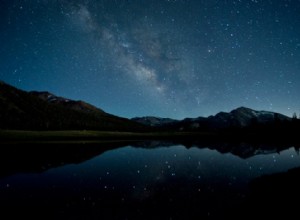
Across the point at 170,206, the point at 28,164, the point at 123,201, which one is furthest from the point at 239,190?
the point at 28,164

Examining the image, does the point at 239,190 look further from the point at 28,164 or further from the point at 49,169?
the point at 28,164

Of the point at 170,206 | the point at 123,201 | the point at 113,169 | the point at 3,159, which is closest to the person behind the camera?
the point at 170,206

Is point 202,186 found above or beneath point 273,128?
beneath

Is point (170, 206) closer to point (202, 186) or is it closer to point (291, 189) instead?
point (202, 186)

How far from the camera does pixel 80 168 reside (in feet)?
104

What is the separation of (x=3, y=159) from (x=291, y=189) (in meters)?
35.3

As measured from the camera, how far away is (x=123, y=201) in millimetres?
17891

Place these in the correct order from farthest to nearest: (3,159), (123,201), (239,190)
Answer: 1. (3,159)
2. (239,190)
3. (123,201)

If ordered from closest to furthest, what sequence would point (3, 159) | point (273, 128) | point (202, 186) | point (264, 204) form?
point (264, 204) < point (202, 186) < point (3, 159) < point (273, 128)

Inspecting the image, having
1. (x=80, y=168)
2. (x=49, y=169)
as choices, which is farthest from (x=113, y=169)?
(x=49, y=169)

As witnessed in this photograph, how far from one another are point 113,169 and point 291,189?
69.0 ft

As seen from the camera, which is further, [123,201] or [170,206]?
[123,201]

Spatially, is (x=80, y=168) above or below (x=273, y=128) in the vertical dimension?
below

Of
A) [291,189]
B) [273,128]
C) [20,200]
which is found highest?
[273,128]
